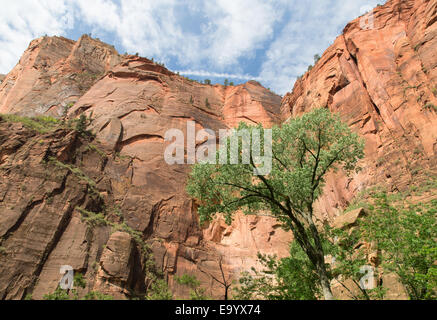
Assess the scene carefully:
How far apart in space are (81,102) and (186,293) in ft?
101

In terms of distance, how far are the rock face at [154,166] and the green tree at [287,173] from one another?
7.27 m

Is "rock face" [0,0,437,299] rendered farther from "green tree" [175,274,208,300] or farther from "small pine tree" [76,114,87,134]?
"green tree" [175,274,208,300]

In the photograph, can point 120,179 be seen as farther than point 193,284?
Yes

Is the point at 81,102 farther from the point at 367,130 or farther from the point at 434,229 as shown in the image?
the point at 434,229

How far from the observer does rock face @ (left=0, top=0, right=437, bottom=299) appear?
862 inches

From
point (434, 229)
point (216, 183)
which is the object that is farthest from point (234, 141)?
point (434, 229)

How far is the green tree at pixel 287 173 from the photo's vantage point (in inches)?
586

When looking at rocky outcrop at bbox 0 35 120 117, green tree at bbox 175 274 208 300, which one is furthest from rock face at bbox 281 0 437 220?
rocky outcrop at bbox 0 35 120 117

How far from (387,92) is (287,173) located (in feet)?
73.4

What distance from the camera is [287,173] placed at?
48.2 ft

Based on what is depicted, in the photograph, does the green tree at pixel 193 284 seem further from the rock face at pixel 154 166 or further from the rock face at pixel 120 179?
the rock face at pixel 154 166

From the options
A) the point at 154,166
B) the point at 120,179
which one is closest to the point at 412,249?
the point at 120,179

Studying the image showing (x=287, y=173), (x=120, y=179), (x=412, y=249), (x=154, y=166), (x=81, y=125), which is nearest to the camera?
(x=412, y=249)

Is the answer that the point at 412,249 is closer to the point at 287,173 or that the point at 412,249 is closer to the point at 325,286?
the point at 325,286
